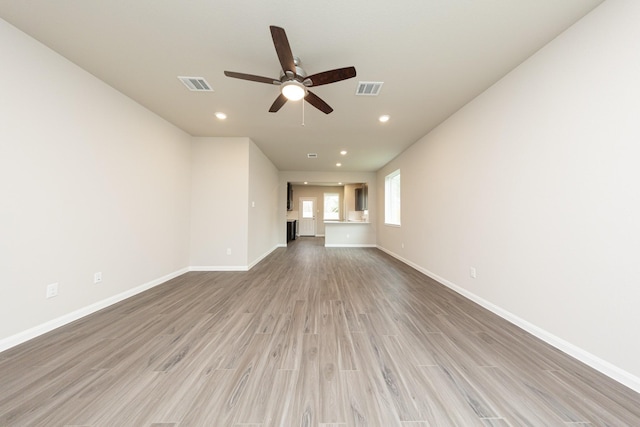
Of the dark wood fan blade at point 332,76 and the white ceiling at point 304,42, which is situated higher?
the white ceiling at point 304,42

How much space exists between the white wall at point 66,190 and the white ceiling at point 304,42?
0.89 ft

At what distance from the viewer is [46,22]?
5.87ft

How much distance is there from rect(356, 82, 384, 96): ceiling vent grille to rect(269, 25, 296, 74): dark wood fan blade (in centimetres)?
100

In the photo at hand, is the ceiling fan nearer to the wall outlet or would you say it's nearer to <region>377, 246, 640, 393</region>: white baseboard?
the wall outlet

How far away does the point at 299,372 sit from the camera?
4.94 feet

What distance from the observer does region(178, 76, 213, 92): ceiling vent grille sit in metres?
2.50

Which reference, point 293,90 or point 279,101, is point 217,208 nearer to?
point 279,101

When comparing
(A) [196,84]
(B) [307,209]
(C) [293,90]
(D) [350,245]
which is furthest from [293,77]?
(B) [307,209]

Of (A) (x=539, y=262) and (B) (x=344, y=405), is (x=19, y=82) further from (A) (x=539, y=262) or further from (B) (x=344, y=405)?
(A) (x=539, y=262)

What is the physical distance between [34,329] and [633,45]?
4979mm

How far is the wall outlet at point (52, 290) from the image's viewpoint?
6.73 feet

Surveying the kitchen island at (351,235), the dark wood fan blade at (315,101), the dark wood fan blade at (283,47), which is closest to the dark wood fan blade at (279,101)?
the dark wood fan blade at (315,101)

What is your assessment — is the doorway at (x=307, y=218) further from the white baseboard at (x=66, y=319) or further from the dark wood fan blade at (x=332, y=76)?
the dark wood fan blade at (x=332, y=76)

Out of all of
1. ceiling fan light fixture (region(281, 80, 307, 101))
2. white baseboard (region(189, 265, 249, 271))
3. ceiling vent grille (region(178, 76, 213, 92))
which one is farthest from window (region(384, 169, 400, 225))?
ceiling vent grille (region(178, 76, 213, 92))
